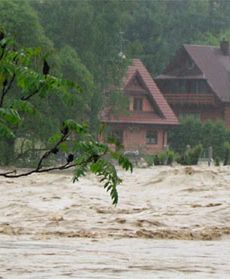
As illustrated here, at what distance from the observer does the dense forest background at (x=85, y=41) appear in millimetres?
55438

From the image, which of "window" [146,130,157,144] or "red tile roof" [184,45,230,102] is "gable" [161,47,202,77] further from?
"window" [146,130,157,144]

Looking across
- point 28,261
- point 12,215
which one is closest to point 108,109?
point 12,215

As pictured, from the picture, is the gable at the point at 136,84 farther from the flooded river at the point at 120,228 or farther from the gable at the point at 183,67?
the flooded river at the point at 120,228

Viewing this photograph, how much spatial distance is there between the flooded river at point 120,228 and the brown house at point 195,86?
2169 inches

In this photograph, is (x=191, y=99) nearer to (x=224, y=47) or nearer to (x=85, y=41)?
(x=224, y=47)

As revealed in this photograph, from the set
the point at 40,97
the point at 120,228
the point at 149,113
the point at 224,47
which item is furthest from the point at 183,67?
the point at 40,97

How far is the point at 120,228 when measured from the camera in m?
21.7

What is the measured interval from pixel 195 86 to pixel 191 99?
946 mm

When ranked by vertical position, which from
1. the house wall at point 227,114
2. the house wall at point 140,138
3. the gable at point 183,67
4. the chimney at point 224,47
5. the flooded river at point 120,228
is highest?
the chimney at point 224,47

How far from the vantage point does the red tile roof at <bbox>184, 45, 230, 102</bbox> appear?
90125 millimetres

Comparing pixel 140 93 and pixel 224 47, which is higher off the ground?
pixel 224 47

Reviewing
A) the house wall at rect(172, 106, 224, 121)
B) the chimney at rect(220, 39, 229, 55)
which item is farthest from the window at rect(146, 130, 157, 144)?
the chimney at rect(220, 39, 229, 55)

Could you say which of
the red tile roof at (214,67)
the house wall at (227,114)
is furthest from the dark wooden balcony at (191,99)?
the house wall at (227,114)

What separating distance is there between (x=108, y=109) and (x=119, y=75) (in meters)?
2.49
